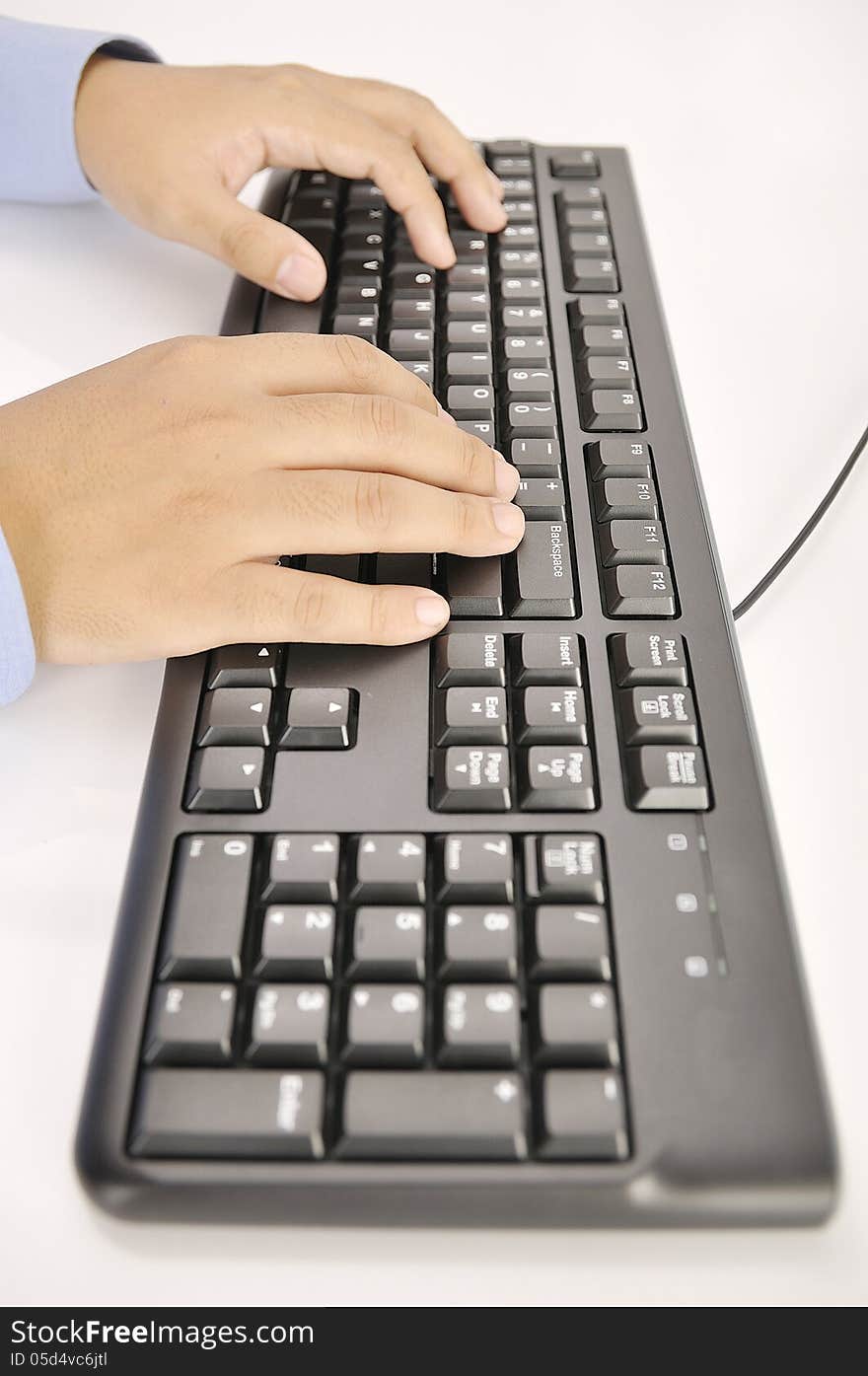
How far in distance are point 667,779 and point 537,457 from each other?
0.57ft

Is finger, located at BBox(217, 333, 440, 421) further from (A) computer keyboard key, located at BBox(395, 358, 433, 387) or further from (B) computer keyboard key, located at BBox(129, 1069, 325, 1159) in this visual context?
(B) computer keyboard key, located at BBox(129, 1069, 325, 1159)

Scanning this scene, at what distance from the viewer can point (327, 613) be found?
39 centimetres

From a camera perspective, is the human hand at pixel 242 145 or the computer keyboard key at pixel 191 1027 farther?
the human hand at pixel 242 145

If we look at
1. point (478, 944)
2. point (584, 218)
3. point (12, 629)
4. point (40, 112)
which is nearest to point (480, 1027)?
point (478, 944)

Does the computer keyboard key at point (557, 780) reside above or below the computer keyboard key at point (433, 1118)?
above

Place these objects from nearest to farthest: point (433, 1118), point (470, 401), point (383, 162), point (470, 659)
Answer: point (433, 1118), point (470, 659), point (470, 401), point (383, 162)

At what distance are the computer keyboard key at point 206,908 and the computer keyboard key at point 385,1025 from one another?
0.04m

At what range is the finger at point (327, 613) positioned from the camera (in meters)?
0.39

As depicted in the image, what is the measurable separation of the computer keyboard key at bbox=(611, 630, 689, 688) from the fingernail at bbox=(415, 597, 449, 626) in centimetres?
6

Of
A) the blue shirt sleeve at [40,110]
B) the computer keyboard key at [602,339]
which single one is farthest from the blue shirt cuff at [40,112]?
the computer keyboard key at [602,339]

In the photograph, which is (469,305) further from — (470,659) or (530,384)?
(470,659)

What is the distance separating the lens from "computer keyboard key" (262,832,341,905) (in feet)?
1.07

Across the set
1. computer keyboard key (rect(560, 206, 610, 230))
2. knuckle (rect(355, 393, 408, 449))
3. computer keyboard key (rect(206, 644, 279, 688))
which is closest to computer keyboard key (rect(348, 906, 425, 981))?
computer keyboard key (rect(206, 644, 279, 688))

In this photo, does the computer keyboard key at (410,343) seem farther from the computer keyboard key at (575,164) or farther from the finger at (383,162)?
the computer keyboard key at (575,164)
